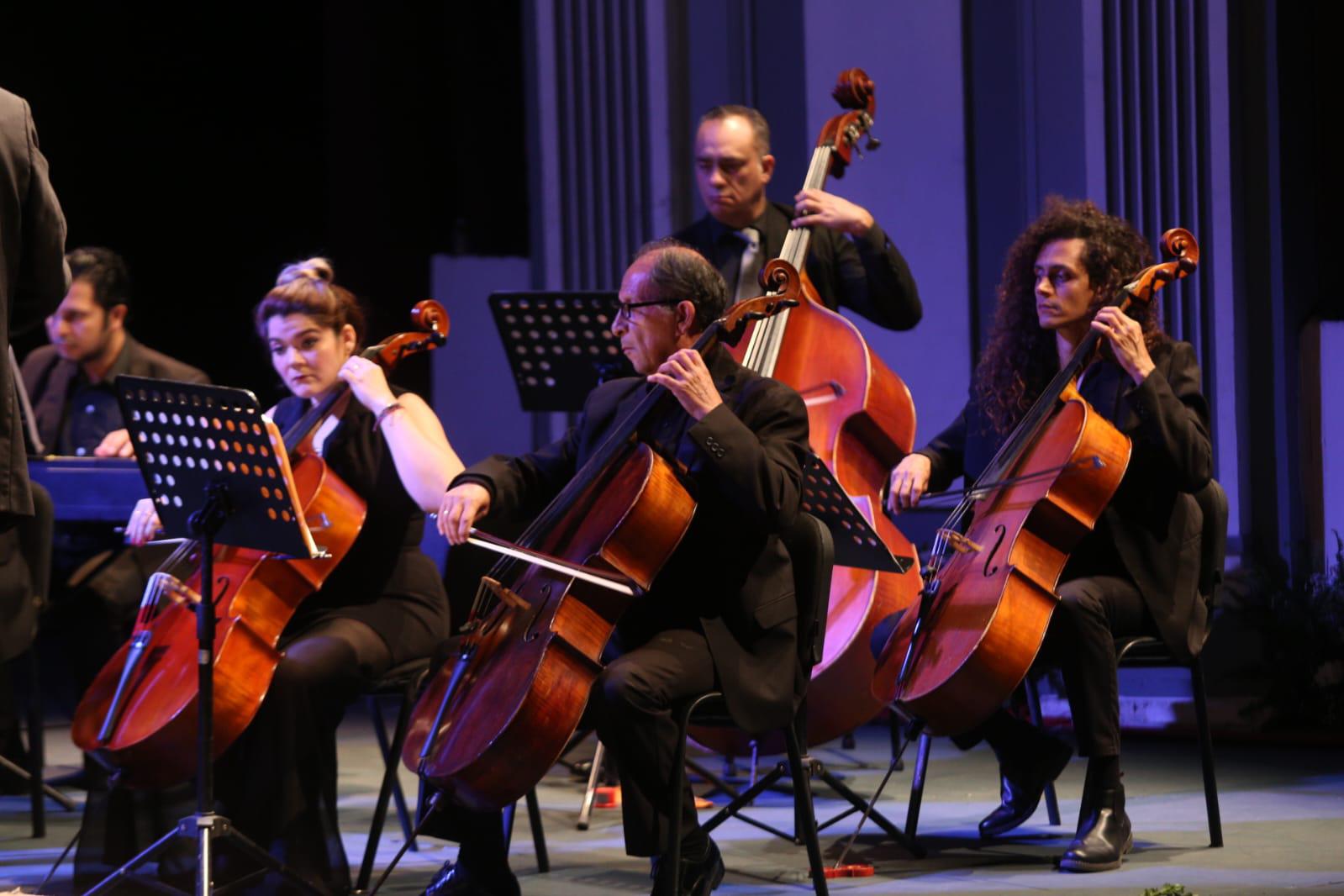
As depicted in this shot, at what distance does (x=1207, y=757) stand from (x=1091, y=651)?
400 millimetres

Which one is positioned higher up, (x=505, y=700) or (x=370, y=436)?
(x=370, y=436)

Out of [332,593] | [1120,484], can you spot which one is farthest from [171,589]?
[1120,484]

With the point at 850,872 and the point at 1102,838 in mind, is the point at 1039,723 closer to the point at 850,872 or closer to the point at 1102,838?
the point at 1102,838

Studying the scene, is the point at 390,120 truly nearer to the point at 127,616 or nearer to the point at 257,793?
the point at 127,616

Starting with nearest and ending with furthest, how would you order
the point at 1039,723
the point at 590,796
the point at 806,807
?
1. the point at 806,807
2. the point at 1039,723
3. the point at 590,796

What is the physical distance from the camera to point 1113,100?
5.48 metres

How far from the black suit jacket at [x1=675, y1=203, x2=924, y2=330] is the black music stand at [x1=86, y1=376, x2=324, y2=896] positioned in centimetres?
164

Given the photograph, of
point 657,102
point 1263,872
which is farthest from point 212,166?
point 1263,872

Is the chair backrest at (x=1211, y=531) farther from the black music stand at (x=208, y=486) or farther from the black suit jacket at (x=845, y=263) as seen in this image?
the black music stand at (x=208, y=486)

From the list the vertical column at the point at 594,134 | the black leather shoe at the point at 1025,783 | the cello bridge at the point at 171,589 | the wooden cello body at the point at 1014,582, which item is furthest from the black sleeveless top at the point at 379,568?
the vertical column at the point at 594,134

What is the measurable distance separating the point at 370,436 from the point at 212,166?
10.3 ft

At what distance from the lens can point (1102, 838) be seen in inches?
139

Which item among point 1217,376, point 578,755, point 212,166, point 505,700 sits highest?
point 212,166

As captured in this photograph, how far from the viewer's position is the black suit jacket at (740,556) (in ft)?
10.0
